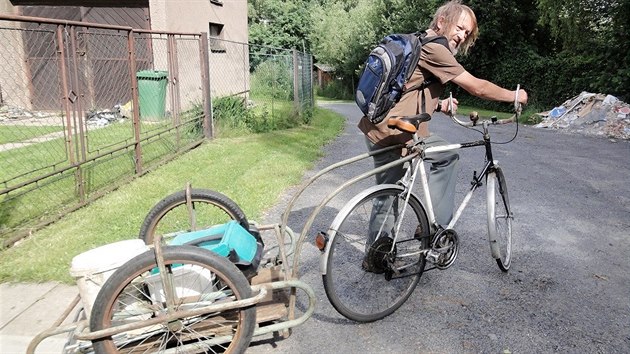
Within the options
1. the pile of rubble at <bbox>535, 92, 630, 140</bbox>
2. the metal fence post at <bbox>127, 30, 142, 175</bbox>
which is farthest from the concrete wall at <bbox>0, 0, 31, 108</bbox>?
the pile of rubble at <bbox>535, 92, 630, 140</bbox>

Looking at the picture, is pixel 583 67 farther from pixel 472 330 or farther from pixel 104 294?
pixel 104 294

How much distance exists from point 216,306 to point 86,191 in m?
3.86

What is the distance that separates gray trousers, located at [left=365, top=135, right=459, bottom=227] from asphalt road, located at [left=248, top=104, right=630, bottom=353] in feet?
2.00

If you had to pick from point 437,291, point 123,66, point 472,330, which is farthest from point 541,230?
point 123,66

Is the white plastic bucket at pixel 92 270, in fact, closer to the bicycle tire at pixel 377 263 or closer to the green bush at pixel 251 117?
the bicycle tire at pixel 377 263

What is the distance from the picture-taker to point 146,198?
5523 millimetres

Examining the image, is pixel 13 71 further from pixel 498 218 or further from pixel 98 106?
pixel 498 218

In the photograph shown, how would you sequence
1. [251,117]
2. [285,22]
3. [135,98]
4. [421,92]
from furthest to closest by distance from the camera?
[285,22] → [251,117] → [135,98] → [421,92]

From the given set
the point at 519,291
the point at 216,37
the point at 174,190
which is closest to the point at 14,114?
the point at 174,190

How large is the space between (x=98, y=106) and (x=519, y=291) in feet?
35.7

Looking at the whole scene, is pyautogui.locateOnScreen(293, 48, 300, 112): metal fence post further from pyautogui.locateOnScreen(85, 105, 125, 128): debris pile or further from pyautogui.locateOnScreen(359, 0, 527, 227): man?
pyautogui.locateOnScreen(359, 0, 527, 227): man

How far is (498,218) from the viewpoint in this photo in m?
3.77

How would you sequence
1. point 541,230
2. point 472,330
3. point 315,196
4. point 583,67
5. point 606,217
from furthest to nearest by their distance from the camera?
1. point 583,67
2. point 315,196
3. point 606,217
4. point 541,230
5. point 472,330

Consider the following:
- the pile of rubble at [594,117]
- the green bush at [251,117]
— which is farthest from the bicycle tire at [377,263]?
the pile of rubble at [594,117]
